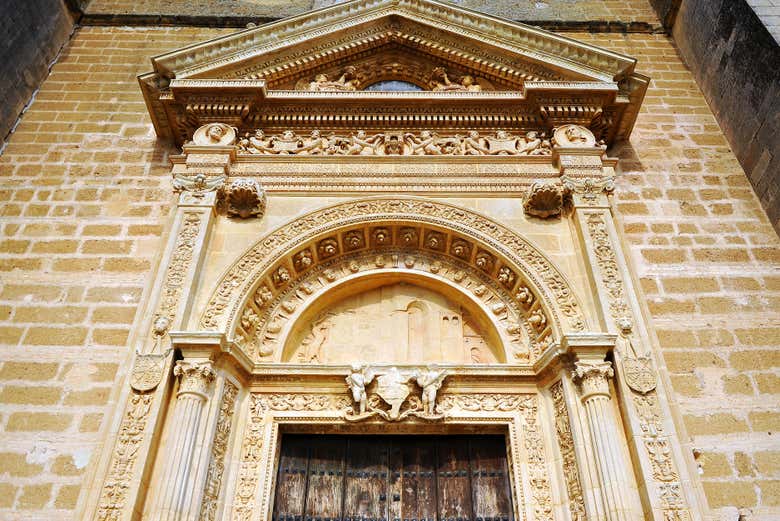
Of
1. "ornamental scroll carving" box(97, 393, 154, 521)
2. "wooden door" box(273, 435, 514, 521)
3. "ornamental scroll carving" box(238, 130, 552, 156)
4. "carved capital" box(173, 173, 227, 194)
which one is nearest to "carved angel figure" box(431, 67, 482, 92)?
"ornamental scroll carving" box(238, 130, 552, 156)

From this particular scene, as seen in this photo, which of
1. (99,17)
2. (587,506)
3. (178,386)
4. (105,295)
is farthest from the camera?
(99,17)

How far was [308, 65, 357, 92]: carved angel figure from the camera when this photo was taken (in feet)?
26.1

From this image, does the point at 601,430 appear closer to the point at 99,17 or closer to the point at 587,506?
the point at 587,506

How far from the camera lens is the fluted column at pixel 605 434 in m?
4.69

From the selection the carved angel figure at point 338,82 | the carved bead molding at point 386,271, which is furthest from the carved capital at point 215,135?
the carved bead molding at point 386,271

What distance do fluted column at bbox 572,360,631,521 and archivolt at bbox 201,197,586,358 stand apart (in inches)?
23.5

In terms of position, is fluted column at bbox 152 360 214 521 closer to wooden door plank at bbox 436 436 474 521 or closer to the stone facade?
the stone facade

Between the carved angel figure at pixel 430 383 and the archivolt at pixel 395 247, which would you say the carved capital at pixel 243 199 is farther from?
the carved angel figure at pixel 430 383

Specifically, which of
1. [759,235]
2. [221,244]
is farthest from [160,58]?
[759,235]

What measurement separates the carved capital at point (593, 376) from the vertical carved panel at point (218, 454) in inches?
131

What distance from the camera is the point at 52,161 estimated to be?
24.5 ft

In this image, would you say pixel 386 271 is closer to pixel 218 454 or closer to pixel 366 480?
pixel 366 480

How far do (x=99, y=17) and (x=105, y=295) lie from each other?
236 inches

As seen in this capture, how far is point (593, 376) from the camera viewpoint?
5.30m
